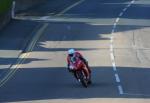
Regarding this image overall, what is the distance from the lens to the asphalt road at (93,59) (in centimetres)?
2456

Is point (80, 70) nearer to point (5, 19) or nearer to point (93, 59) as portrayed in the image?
point (93, 59)

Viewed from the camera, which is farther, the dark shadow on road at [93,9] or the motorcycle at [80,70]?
the dark shadow on road at [93,9]

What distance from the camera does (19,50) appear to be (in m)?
37.5

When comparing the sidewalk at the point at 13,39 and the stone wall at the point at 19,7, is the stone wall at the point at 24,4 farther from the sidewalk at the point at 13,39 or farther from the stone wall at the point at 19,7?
the sidewalk at the point at 13,39

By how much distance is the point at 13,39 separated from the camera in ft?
137

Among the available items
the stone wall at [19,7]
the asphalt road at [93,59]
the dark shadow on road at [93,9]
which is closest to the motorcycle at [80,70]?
the asphalt road at [93,59]

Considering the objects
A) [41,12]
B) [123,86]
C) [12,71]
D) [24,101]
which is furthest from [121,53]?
[41,12]

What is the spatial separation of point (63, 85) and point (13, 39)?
605 inches

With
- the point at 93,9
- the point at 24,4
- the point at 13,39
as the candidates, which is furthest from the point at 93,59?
the point at 93,9

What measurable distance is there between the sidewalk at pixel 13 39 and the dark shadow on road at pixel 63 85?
73.3 inches

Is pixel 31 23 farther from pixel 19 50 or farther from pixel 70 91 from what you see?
pixel 70 91

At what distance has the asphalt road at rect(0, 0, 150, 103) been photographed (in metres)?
24.6

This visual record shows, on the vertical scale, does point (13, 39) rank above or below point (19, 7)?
above

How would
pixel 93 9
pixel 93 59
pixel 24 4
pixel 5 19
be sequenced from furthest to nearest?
pixel 93 9 < pixel 24 4 < pixel 5 19 < pixel 93 59
